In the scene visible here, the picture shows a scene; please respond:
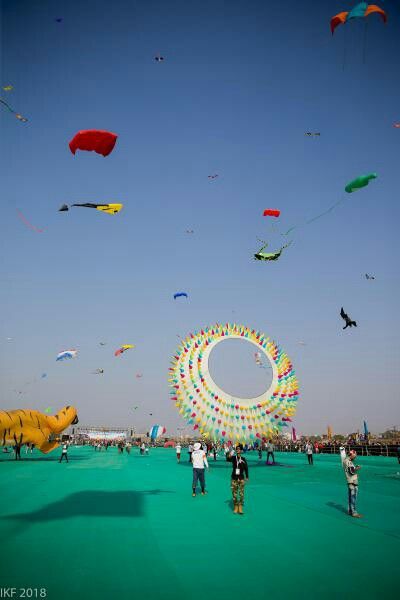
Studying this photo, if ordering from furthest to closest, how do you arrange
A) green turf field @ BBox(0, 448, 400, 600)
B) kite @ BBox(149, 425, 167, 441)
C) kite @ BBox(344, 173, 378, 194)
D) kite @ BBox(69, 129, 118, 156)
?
kite @ BBox(149, 425, 167, 441), kite @ BBox(344, 173, 378, 194), kite @ BBox(69, 129, 118, 156), green turf field @ BBox(0, 448, 400, 600)

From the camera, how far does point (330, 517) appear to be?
29.5 feet

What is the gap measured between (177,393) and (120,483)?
241 inches

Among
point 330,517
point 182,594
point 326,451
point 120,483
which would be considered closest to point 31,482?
point 120,483

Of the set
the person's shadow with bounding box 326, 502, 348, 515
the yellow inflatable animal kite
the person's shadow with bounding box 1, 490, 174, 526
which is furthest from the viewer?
Result: the yellow inflatable animal kite

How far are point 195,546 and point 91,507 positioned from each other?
13.7 feet

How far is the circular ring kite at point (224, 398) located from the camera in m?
19.7

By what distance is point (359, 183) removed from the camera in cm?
1407

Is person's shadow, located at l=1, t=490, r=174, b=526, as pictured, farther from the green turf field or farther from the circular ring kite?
the circular ring kite

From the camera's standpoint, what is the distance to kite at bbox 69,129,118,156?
35.3 feet

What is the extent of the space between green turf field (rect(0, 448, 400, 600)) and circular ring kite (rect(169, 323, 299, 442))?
7.68 meters

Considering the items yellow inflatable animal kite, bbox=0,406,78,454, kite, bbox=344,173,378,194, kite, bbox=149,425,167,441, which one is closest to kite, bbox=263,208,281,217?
kite, bbox=344,173,378,194

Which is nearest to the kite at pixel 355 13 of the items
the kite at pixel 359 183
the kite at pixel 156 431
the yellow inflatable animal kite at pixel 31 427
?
the kite at pixel 359 183

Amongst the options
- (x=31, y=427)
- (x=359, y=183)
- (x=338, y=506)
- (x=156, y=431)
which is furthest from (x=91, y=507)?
(x=156, y=431)

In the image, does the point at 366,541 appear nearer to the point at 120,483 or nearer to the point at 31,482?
the point at 120,483
